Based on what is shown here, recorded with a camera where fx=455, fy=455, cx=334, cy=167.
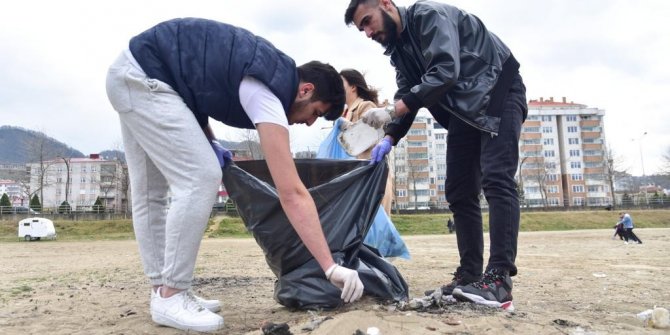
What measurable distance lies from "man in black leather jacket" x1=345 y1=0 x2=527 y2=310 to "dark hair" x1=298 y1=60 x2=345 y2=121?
45 cm

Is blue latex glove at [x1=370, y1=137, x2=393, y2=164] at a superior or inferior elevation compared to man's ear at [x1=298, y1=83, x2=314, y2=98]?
inferior

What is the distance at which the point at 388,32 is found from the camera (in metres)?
2.66

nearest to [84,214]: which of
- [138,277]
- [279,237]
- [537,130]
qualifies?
[138,277]

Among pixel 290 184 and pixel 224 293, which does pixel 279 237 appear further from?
pixel 224 293

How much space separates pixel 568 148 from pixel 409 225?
175 feet

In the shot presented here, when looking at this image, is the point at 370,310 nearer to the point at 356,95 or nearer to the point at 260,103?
the point at 260,103

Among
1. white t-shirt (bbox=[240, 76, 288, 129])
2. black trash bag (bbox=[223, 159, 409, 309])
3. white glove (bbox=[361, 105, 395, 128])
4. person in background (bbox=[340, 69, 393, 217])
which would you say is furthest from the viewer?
person in background (bbox=[340, 69, 393, 217])

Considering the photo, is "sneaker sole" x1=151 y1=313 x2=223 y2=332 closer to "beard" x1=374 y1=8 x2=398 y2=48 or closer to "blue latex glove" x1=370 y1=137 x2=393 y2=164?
"blue latex glove" x1=370 y1=137 x2=393 y2=164

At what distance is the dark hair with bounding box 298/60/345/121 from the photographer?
2.23 meters

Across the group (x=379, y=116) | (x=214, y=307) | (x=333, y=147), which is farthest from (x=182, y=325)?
(x=333, y=147)

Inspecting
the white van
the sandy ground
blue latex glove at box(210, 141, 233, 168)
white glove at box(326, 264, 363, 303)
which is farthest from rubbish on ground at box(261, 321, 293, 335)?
the white van

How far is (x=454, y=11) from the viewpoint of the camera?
8.63ft

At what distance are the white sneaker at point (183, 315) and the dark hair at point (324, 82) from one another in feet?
3.70

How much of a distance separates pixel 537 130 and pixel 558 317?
77.0 metres
